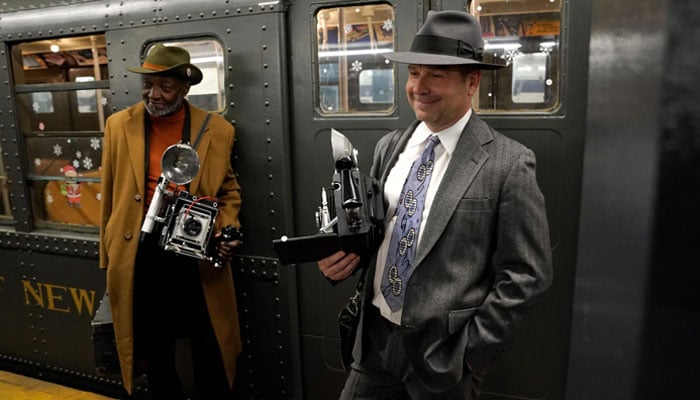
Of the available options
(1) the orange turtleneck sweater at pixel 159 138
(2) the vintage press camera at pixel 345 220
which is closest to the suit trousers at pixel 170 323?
(1) the orange turtleneck sweater at pixel 159 138

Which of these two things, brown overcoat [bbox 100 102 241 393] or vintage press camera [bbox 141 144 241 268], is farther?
brown overcoat [bbox 100 102 241 393]

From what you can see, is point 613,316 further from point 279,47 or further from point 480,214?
point 279,47

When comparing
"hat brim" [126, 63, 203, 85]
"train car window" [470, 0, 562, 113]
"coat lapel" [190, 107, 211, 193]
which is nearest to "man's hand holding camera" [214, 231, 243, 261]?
"coat lapel" [190, 107, 211, 193]

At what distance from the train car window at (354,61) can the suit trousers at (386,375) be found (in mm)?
1197

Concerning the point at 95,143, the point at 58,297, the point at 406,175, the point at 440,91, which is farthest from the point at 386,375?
the point at 58,297

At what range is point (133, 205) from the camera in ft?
9.21

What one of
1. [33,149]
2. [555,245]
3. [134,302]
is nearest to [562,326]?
[555,245]

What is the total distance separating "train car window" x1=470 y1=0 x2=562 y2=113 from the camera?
7.76 ft

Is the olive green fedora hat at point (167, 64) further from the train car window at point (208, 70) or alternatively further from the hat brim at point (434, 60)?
the hat brim at point (434, 60)

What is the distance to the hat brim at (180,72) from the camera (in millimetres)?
2689

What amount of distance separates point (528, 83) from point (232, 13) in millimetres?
1560

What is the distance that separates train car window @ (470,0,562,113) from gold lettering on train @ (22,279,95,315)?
2779mm

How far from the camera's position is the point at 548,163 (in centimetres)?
244

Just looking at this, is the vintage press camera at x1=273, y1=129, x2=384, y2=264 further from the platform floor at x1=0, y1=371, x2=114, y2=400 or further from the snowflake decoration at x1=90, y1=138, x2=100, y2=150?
the platform floor at x1=0, y1=371, x2=114, y2=400
